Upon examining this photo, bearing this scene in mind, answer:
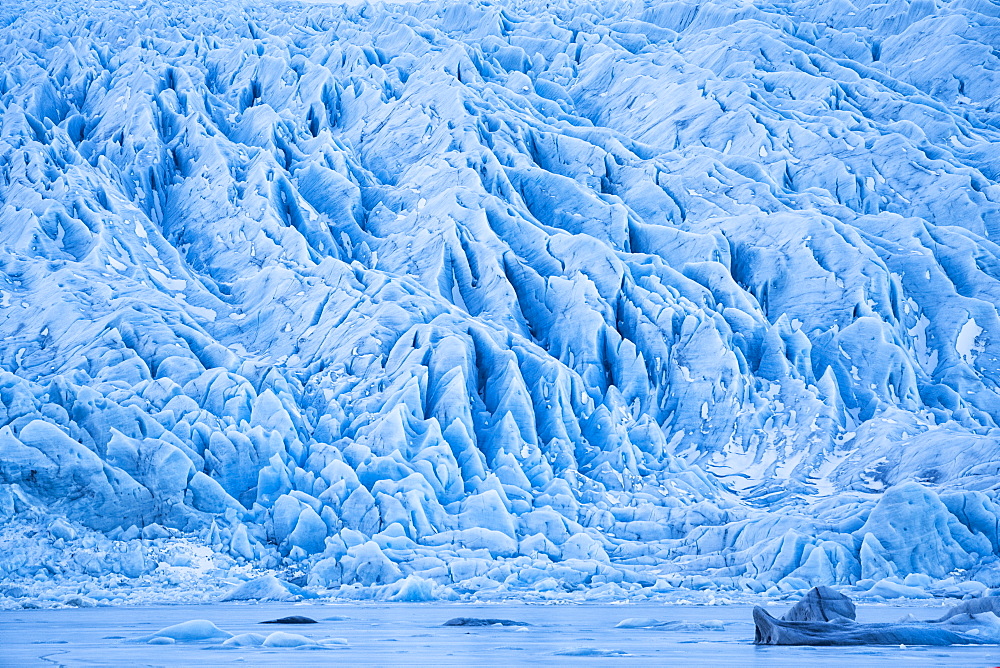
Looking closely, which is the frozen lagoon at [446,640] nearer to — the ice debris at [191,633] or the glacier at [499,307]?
the ice debris at [191,633]

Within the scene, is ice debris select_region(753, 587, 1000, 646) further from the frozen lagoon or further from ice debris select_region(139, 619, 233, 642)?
ice debris select_region(139, 619, 233, 642)

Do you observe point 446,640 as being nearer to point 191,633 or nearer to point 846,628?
point 191,633

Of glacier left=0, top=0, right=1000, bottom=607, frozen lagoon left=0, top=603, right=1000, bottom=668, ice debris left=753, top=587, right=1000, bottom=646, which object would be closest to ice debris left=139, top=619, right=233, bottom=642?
frozen lagoon left=0, top=603, right=1000, bottom=668

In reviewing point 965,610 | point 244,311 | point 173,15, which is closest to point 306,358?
point 244,311

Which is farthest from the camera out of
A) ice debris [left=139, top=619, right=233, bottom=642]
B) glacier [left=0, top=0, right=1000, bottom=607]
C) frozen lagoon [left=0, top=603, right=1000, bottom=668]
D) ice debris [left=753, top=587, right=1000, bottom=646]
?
glacier [left=0, top=0, right=1000, bottom=607]

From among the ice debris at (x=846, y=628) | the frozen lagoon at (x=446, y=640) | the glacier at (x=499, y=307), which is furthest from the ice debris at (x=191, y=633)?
the glacier at (x=499, y=307)

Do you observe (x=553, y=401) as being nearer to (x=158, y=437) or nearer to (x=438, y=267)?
(x=438, y=267)

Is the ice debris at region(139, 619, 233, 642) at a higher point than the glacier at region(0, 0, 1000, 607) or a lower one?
lower
